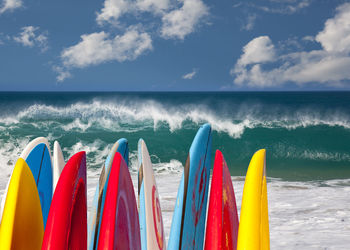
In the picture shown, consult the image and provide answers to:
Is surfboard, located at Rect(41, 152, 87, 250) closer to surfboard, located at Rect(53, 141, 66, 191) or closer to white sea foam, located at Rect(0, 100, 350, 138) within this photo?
surfboard, located at Rect(53, 141, 66, 191)

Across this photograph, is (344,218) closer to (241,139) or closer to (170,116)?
(241,139)

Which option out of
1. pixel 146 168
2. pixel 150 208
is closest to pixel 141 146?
pixel 146 168

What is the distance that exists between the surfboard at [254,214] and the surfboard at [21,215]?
49 centimetres

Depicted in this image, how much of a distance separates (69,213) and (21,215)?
13 cm

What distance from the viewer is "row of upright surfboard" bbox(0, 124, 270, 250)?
2.25 feet

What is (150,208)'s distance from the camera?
99 cm

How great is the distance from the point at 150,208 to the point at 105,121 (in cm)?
1452

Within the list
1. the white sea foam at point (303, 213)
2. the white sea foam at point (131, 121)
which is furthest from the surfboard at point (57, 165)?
the white sea foam at point (131, 121)

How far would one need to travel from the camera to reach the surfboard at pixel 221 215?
0.87 meters

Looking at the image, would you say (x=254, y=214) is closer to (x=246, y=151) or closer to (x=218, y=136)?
(x=246, y=151)

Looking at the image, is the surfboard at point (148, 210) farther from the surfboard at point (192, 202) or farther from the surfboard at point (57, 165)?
the surfboard at point (57, 165)

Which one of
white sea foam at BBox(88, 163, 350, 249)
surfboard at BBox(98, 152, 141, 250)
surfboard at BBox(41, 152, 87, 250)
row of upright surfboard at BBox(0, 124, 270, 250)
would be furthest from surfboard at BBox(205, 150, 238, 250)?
white sea foam at BBox(88, 163, 350, 249)

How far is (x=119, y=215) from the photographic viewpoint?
0.72m

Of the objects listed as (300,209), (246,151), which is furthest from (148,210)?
(246,151)
